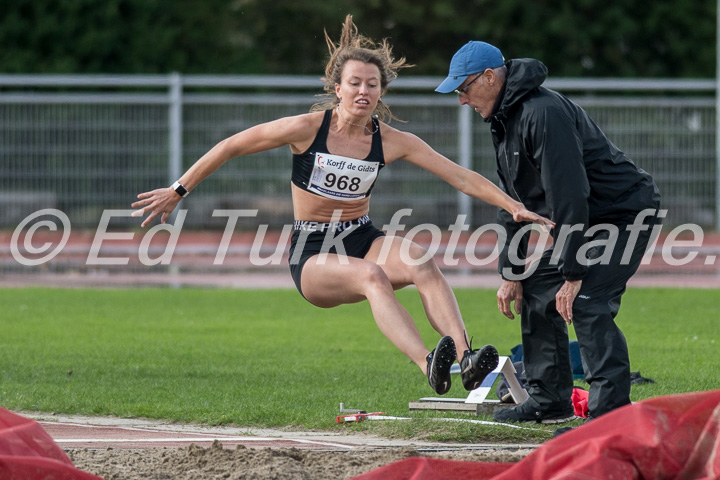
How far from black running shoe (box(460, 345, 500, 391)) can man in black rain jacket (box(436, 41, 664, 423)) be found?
65 centimetres

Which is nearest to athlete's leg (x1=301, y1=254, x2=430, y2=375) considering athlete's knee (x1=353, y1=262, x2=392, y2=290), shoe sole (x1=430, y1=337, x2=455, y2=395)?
athlete's knee (x1=353, y1=262, x2=392, y2=290)

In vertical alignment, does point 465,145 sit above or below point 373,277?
above

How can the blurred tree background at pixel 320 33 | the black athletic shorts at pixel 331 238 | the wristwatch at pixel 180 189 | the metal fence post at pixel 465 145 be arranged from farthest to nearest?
1. the blurred tree background at pixel 320 33
2. the metal fence post at pixel 465 145
3. the black athletic shorts at pixel 331 238
4. the wristwatch at pixel 180 189

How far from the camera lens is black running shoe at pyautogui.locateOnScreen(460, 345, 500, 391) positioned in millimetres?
6438

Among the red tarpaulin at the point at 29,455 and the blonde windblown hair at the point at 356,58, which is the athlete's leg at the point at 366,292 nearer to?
the blonde windblown hair at the point at 356,58

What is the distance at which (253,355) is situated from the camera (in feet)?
35.1

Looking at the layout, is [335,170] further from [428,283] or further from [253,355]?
[253,355]

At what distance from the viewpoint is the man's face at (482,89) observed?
6.98 meters

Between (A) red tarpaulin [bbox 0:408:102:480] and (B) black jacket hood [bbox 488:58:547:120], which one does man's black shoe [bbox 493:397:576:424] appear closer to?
(B) black jacket hood [bbox 488:58:547:120]

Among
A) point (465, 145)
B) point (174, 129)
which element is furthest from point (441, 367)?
point (174, 129)

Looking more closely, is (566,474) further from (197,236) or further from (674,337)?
(197,236)

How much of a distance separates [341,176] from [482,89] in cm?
105

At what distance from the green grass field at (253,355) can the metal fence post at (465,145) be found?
7037 millimetres

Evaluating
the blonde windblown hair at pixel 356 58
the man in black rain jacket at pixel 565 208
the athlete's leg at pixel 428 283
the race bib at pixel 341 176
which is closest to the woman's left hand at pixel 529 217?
the man in black rain jacket at pixel 565 208
